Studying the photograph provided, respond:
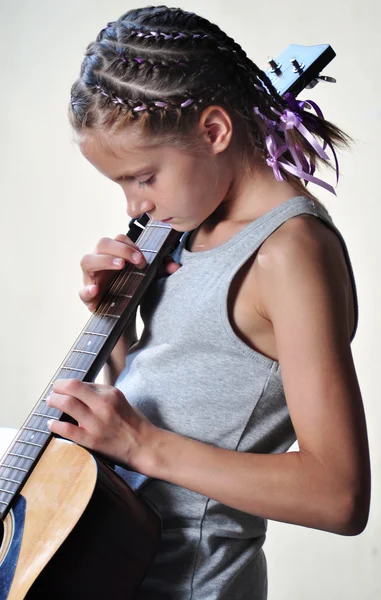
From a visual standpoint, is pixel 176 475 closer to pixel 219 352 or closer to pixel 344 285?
pixel 219 352

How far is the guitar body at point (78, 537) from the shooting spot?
66 centimetres

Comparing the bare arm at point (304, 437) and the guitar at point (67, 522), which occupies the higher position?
the bare arm at point (304, 437)

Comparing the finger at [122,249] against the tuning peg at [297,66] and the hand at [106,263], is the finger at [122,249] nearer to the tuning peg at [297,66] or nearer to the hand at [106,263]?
the hand at [106,263]

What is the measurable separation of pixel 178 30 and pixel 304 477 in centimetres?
42

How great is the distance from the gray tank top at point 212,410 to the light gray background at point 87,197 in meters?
0.88

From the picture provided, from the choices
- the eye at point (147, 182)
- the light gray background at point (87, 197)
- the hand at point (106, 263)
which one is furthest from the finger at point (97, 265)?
the light gray background at point (87, 197)

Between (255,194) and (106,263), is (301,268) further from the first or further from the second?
(106,263)

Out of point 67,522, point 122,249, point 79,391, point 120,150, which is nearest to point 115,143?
point 120,150

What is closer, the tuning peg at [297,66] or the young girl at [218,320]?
the young girl at [218,320]

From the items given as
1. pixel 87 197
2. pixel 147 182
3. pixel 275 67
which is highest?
pixel 275 67

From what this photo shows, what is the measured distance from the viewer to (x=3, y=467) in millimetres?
772

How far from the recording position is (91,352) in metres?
0.80

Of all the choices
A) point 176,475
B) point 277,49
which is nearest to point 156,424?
point 176,475

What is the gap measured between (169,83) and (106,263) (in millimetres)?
207
